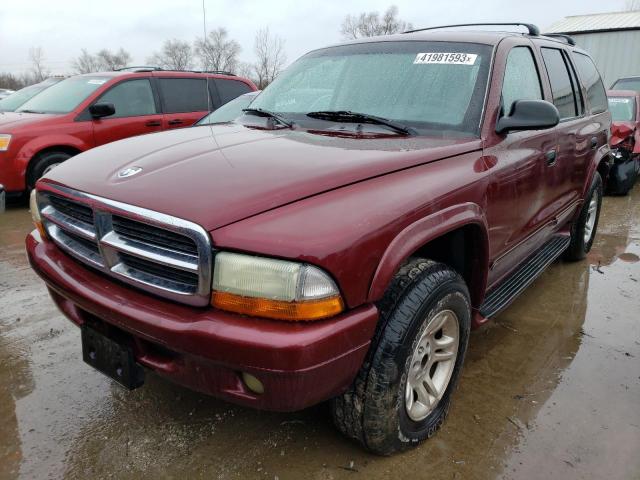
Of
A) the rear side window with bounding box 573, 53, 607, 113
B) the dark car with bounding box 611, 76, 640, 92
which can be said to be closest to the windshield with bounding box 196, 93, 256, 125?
the rear side window with bounding box 573, 53, 607, 113

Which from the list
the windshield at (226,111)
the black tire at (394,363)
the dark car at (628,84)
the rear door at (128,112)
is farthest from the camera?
the dark car at (628,84)

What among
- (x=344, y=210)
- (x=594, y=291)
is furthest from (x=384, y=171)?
(x=594, y=291)

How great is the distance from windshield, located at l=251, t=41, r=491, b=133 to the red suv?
3234 millimetres

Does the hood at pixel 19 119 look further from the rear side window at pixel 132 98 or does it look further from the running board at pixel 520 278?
the running board at pixel 520 278

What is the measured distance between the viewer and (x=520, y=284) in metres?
3.05

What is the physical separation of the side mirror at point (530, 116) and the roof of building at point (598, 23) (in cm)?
2088

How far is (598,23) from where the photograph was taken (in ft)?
70.4

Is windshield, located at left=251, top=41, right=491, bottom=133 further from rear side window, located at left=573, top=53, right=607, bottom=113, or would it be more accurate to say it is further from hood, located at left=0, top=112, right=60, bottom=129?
hood, located at left=0, top=112, right=60, bottom=129

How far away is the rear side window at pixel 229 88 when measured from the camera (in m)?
7.91

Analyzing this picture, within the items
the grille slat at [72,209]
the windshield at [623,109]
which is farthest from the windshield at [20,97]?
the windshield at [623,109]

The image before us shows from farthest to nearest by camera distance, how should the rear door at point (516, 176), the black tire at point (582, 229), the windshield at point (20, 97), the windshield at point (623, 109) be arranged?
the windshield at point (623, 109)
the windshield at point (20, 97)
the black tire at point (582, 229)
the rear door at point (516, 176)

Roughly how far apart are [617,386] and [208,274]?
2.32 m

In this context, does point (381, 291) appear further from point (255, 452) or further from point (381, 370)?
point (255, 452)

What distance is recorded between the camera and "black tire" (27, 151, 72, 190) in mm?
6133
